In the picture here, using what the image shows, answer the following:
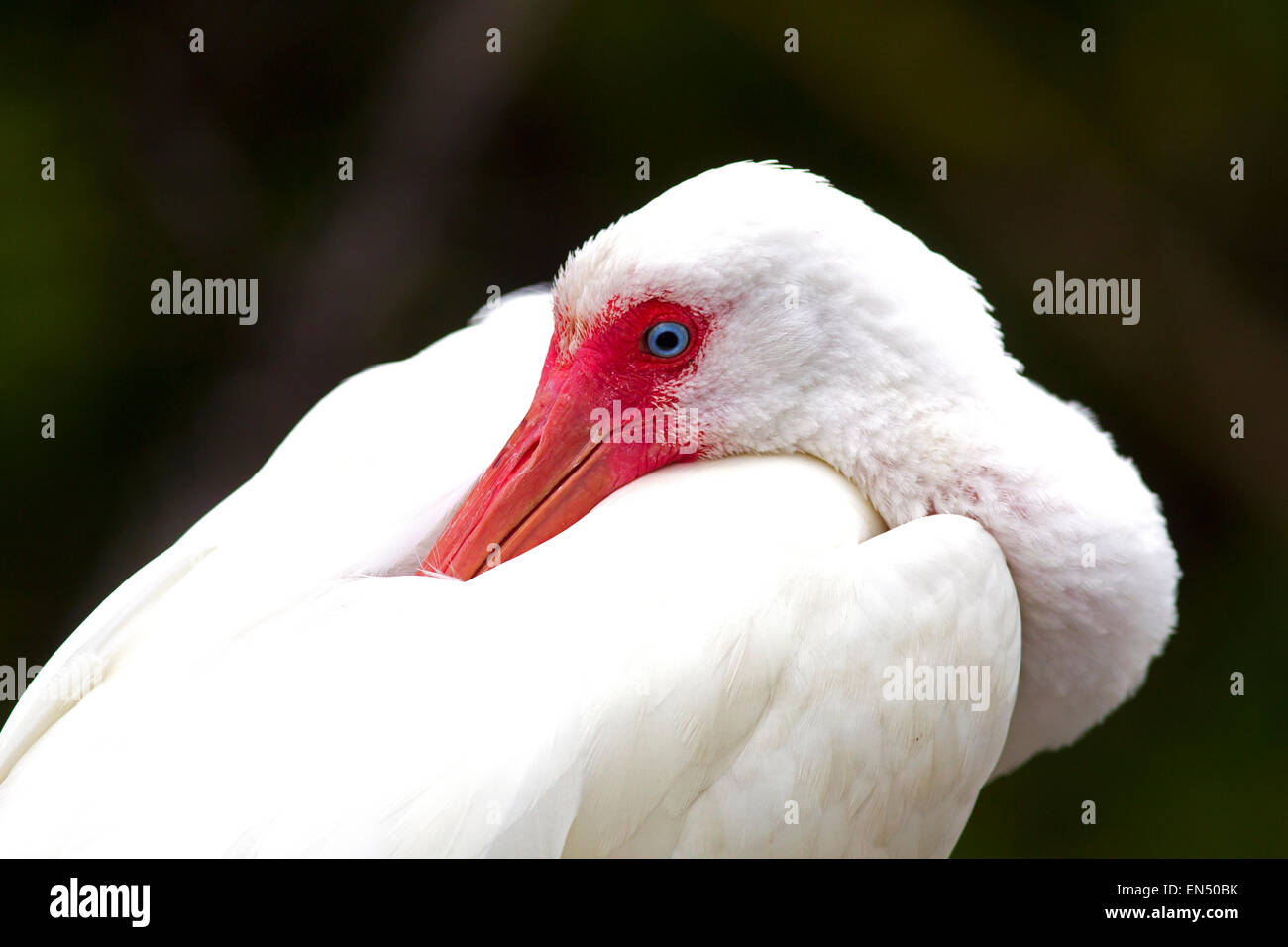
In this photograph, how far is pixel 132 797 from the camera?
242 cm

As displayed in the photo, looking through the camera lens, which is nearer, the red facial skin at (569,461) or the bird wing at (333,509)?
the bird wing at (333,509)

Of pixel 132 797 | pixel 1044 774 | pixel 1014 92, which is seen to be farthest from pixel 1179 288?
pixel 132 797

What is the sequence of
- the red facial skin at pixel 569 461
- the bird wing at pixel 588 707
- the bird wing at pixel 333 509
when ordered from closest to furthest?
the bird wing at pixel 588 707, the bird wing at pixel 333 509, the red facial skin at pixel 569 461

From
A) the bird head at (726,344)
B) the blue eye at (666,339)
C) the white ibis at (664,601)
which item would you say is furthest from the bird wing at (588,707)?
the blue eye at (666,339)

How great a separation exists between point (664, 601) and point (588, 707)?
236 mm

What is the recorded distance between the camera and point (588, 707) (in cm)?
241

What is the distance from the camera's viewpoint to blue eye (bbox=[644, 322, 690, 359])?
287 cm

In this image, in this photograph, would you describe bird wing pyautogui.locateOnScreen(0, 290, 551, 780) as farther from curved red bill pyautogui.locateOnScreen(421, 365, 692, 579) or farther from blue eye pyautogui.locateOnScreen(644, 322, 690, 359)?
blue eye pyautogui.locateOnScreen(644, 322, 690, 359)

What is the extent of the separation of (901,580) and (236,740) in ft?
3.95

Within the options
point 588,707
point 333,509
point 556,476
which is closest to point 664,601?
point 588,707

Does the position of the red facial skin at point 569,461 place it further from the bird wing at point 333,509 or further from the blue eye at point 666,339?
the bird wing at point 333,509

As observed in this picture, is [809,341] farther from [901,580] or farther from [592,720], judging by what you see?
[592,720]

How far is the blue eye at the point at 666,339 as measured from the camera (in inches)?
113

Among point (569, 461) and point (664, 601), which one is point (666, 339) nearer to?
point (569, 461)
